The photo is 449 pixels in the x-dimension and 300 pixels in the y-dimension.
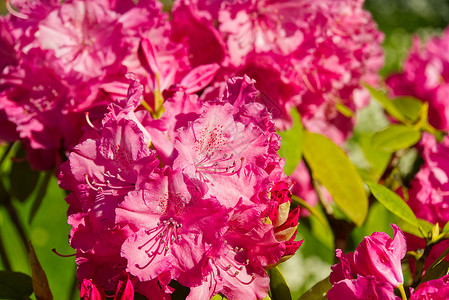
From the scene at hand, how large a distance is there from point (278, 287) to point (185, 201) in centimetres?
17

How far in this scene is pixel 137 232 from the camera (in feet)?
1.92

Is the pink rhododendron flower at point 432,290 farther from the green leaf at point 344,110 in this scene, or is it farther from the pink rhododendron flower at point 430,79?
the pink rhododendron flower at point 430,79

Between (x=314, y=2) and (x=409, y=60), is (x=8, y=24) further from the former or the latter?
(x=409, y=60)

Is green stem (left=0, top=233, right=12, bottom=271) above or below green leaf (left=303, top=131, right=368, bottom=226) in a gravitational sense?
below

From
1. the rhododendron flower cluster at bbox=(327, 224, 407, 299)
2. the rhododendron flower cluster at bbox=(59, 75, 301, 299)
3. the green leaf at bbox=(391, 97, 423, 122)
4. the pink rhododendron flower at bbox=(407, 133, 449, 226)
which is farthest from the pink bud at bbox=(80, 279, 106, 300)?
the green leaf at bbox=(391, 97, 423, 122)

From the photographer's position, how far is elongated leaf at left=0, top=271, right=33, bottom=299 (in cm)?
77

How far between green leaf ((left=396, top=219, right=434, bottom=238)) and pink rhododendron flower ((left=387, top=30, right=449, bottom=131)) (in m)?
0.49

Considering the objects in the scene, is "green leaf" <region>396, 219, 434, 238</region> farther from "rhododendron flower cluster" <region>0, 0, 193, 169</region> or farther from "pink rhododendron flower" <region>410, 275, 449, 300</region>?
"rhododendron flower cluster" <region>0, 0, 193, 169</region>

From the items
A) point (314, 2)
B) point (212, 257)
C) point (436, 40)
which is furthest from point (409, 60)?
point (212, 257)

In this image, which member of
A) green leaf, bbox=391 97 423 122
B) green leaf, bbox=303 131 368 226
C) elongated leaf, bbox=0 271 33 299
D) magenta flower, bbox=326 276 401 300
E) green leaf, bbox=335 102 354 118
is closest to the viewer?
magenta flower, bbox=326 276 401 300

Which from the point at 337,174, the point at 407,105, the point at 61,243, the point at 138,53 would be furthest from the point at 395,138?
the point at 61,243

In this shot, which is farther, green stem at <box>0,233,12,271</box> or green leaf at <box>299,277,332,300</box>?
green stem at <box>0,233,12,271</box>

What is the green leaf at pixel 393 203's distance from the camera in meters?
0.69

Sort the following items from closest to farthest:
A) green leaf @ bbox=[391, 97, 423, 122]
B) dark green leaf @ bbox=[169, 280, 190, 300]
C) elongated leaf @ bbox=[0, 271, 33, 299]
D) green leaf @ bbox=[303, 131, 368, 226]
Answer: dark green leaf @ bbox=[169, 280, 190, 300] < elongated leaf @ bbox=[0, 271, 33, 299] < green leaf @ bbox=[303, 131, 368, 226] < green leaf @ bbox=[391, 97, 423, 122]
